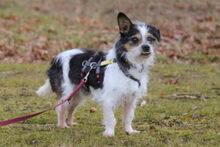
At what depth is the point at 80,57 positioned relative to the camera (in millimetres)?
5266

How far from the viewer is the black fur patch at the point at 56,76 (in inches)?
211

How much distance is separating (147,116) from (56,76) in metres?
1.61

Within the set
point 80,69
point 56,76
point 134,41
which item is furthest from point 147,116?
point 134,41

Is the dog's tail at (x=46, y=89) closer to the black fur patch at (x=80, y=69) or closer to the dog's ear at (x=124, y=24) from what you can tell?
the black fur patch at (x=80, y=69)

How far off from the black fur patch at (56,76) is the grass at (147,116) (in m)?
0.56

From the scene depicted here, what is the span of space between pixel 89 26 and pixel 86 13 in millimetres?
3770

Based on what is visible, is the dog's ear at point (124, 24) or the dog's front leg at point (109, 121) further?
the dog's front leg at point (109, 121)

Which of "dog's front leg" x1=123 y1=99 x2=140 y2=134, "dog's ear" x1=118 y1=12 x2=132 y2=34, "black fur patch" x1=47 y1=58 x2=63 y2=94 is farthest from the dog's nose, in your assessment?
"black fur patch" x1=47 y1=58 x2=63 y2=94

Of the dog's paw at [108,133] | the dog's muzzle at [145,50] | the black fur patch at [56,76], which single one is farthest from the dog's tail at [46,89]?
the dog's muzzle at [145,50]

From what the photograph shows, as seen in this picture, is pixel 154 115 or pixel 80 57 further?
pixel 154 115

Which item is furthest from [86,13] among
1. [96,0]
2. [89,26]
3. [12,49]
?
[12,49]

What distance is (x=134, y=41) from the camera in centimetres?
447

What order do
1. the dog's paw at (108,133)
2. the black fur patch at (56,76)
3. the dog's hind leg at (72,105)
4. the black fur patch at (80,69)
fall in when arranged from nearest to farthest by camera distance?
the dog's paw at (108,133) → the black fur patch at (80,69) → the black fur patch at (56,76) → the dog's hind leg at (72,105)

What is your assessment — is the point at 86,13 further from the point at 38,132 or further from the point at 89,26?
the point at 38,132
